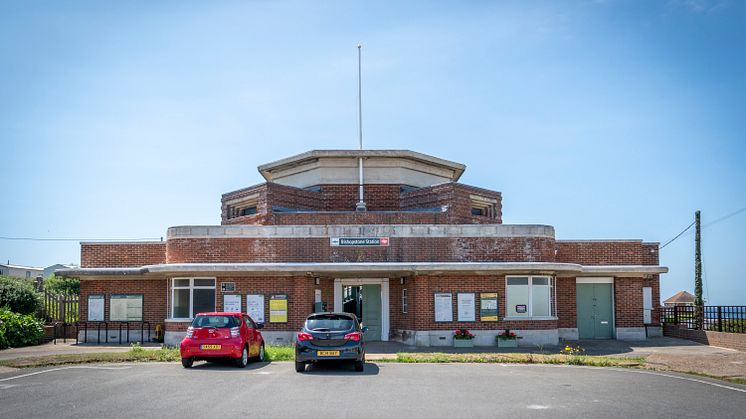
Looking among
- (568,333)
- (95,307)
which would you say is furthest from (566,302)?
(95,307)

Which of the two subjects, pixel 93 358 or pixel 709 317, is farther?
pixel 709 317

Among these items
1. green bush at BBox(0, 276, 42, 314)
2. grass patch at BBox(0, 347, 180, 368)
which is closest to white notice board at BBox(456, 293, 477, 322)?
grass patch at BBox(0, 347, 180, 368)

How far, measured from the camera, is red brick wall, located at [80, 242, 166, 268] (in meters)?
25.2

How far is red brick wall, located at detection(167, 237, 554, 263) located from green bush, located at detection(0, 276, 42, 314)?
9616 mm

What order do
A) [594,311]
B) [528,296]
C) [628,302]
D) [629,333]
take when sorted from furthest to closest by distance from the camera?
[594,311]
[628,302]
[629,333]
[528,296]

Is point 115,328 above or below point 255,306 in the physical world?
below

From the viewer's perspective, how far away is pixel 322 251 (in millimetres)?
23094

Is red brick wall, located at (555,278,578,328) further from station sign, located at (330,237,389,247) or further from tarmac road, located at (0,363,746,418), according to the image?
tarmac road, located at (0,363,746,418)

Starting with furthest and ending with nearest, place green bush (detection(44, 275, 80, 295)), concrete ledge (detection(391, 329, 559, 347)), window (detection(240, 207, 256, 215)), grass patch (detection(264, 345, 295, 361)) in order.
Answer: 1. green bush (detection(44, 275, 80, 295))
2. window (detection(240, 207, 256, 215))
3. concrete ledge (detection(391, 329, 559, 347))
4. grass patch (detection(264, 345, 295, 361))

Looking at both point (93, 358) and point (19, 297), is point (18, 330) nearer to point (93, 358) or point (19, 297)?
point (19, 297)

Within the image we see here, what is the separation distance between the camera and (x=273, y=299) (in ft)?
74.9

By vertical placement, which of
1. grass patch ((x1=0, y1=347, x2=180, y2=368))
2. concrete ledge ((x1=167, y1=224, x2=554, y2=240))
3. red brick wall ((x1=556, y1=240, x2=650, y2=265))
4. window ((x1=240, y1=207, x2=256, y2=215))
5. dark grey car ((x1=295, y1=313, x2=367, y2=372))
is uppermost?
window ((x1=240, y1=207, x2=256, y2=215))

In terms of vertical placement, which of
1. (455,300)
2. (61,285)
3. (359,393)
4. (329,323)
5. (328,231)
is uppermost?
(328,231)

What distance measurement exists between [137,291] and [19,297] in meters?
7.41
